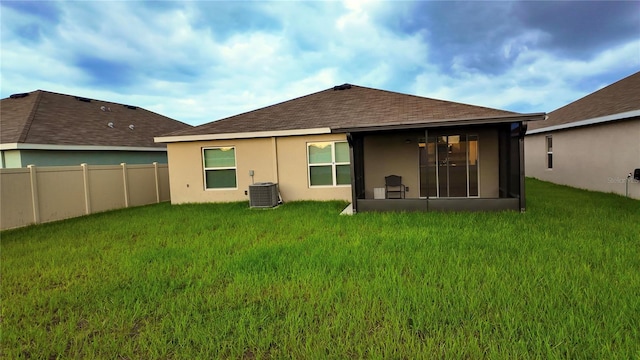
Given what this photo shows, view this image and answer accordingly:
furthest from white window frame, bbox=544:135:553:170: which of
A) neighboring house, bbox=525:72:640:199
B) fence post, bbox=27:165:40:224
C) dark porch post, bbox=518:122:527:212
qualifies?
fence post, bbox=27:165:40:224

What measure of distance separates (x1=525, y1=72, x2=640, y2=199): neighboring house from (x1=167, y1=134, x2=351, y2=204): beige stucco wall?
9.03 m

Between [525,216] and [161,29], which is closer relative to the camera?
[525,216]

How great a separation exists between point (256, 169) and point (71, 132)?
28.3ft

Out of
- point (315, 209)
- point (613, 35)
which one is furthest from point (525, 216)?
point (613, 35)

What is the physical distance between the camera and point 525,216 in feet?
23.6

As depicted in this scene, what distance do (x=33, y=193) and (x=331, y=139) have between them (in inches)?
344

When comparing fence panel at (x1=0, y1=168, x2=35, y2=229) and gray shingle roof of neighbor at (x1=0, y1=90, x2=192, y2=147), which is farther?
gray shingle roof of neighbor at (x1=0, y1=90, x2=192, y2=147)

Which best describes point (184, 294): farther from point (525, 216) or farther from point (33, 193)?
point (33, 193)

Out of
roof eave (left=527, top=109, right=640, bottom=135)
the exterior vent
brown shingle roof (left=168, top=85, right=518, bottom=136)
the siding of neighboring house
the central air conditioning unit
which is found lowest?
the central air conditioning unit

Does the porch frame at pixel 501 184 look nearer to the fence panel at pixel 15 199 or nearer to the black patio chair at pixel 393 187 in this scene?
the black patio chair at pixel 393 187

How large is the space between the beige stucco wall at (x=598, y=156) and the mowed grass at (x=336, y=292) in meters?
4.65

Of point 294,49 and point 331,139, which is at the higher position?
point 294,49

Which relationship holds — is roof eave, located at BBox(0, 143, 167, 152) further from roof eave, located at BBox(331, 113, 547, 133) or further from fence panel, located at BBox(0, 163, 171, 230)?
roof eave, located at BBox(331, 113, 547, 133)

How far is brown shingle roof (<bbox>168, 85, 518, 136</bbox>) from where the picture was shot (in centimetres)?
1034
